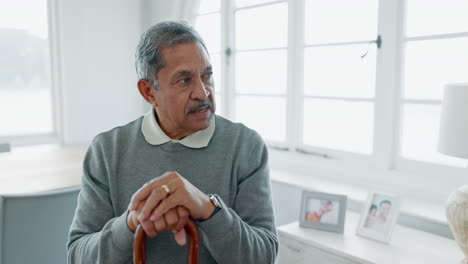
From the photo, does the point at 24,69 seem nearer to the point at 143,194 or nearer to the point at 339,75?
the point at 339,75

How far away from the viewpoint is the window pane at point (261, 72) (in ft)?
9.30

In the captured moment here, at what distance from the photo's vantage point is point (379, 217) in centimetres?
169

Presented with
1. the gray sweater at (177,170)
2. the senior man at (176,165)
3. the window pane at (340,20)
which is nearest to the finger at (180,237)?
the senior man at (176,165)

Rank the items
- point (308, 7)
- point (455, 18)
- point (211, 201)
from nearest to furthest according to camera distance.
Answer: point (211, 201) → point (455, 18) → point (308, 7)

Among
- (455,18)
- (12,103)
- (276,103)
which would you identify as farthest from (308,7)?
(12,103)

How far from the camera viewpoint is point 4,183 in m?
1.96

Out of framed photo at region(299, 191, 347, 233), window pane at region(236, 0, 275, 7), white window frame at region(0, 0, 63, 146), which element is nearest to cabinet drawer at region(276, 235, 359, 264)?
framed photo at region(299, 191, 347, 233)

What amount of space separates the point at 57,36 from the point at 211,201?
9.83 ft

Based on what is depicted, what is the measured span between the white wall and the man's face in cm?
254

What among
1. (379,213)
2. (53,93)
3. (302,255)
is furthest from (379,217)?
(53,93)

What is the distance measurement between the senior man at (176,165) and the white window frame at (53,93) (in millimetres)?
2507

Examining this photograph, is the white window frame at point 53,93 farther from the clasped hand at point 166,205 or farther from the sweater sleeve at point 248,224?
the clasped hand at point 166,205

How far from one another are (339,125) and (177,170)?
5.04ft

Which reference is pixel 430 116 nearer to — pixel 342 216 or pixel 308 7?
pixel 342 216
